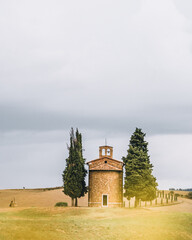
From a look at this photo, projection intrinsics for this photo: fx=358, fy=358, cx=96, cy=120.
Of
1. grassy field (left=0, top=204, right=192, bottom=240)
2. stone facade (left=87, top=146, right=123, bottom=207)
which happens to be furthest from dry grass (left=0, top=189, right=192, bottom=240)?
stone facade (left=87, top=146, right=123, bottom=207)

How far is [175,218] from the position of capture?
134 ft

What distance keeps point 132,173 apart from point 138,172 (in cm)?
93

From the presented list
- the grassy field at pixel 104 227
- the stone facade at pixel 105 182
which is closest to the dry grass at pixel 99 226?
the grassy field at pixel 104 227

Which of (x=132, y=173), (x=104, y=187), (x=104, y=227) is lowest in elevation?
(x=104, y=227)

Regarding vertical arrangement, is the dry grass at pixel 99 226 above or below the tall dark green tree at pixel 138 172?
below

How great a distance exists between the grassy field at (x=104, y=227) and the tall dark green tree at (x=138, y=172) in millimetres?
10523

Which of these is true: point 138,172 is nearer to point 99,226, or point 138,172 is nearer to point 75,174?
point 75,174

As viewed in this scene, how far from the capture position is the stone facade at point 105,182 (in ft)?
176

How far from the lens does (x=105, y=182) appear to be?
5394cm

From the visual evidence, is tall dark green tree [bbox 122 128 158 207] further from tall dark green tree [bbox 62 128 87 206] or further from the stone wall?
tall dark green tree [bbox 62 128 87 206]

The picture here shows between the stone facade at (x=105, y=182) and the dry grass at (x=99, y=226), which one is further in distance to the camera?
the stone facade at (x=105, y=182)

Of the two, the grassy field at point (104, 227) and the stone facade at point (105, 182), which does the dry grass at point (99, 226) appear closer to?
the grassy field at point (104, 227)

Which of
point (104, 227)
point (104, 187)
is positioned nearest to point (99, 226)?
point (104, 227)

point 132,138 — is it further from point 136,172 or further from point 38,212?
point 38,212
